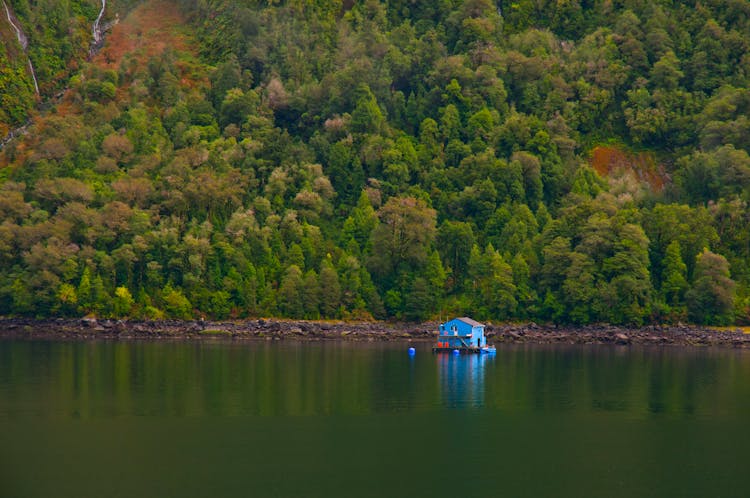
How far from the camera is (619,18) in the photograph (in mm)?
173750

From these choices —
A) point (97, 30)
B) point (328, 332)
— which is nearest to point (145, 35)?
point (97, 30)

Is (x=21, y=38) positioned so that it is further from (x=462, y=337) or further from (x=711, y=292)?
(x=711, y=292)

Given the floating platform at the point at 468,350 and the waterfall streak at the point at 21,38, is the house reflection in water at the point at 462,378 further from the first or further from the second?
the waterfall streak at the point at 21,38

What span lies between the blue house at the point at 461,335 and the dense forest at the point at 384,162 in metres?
13.5

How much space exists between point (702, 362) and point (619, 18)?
302 feet

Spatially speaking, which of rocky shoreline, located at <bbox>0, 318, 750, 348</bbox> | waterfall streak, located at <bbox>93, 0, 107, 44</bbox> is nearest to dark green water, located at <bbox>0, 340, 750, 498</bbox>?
rocky shoreline, located at <bbox>0, 318, 750, 348</bbox>

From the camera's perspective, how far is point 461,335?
110188 mm

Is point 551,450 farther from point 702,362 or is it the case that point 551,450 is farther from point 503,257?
point 503,257

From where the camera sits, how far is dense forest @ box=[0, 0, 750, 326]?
125 metres

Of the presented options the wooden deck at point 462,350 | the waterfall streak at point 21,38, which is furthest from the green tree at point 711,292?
the waterfall streak at point 21,38

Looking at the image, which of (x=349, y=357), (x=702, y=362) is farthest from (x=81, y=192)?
(x=702, y=362)

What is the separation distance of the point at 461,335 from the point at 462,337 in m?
0.33

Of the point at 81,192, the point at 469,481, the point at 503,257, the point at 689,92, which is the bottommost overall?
the point at 469,481

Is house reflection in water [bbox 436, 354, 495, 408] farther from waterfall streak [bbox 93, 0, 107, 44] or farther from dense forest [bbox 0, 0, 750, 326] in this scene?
waterfall streak [bbox 93, 0, 107, 44]
